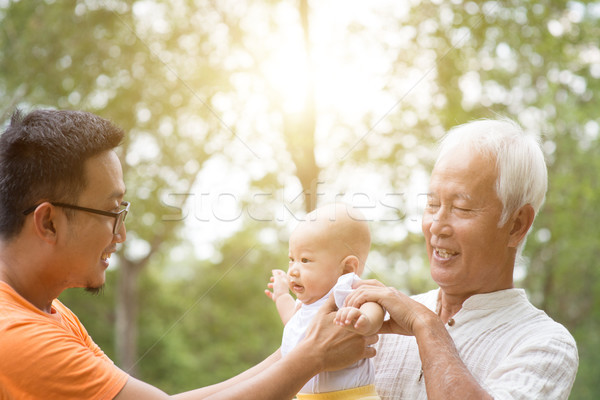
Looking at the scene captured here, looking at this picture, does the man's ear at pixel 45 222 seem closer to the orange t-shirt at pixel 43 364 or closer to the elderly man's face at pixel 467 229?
the orange t-shirt at pixel 43 364

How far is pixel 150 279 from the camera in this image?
19656 mm

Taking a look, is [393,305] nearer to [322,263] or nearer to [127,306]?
[322,263]

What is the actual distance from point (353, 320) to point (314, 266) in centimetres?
47

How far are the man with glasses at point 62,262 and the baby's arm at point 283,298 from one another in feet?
1.60

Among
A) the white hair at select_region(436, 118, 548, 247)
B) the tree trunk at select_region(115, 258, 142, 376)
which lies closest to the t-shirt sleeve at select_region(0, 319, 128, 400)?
the white hair at select_region(436, 118, 548, 247)

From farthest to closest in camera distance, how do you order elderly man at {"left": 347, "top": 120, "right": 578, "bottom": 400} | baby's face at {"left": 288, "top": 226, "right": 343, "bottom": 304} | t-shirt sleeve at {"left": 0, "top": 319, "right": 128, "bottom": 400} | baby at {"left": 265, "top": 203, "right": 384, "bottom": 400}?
baby's face at {"left": 288, "top": 226, "right": 343, "bottom": 304} → baby at {"left": 265, "top": 203, "right": 384, "bottom": 400} → elderly man at {"left": 347, "top": 120, "right": 578, "bottom": 400} → t-shirt sleeve at {"left": 0, "top": 319, "right": 128, "bottom": 400}

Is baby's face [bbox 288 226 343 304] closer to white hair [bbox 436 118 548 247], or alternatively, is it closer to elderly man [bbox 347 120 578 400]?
elderly man [bbox 347 120 578 400]

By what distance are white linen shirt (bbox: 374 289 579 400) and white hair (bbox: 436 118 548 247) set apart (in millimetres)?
329

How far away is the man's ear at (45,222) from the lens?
191 cm

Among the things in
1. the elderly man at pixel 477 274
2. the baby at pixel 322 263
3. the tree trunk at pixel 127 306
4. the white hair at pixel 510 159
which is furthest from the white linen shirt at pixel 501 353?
the tree trunk at pixel 127 306

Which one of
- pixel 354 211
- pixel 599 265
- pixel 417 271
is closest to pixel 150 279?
pixel 417 271

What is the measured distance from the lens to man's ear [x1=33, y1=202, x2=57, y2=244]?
1.91 metres

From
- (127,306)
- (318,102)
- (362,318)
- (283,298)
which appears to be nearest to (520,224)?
(362,318)

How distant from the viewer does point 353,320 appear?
78.9 inches
